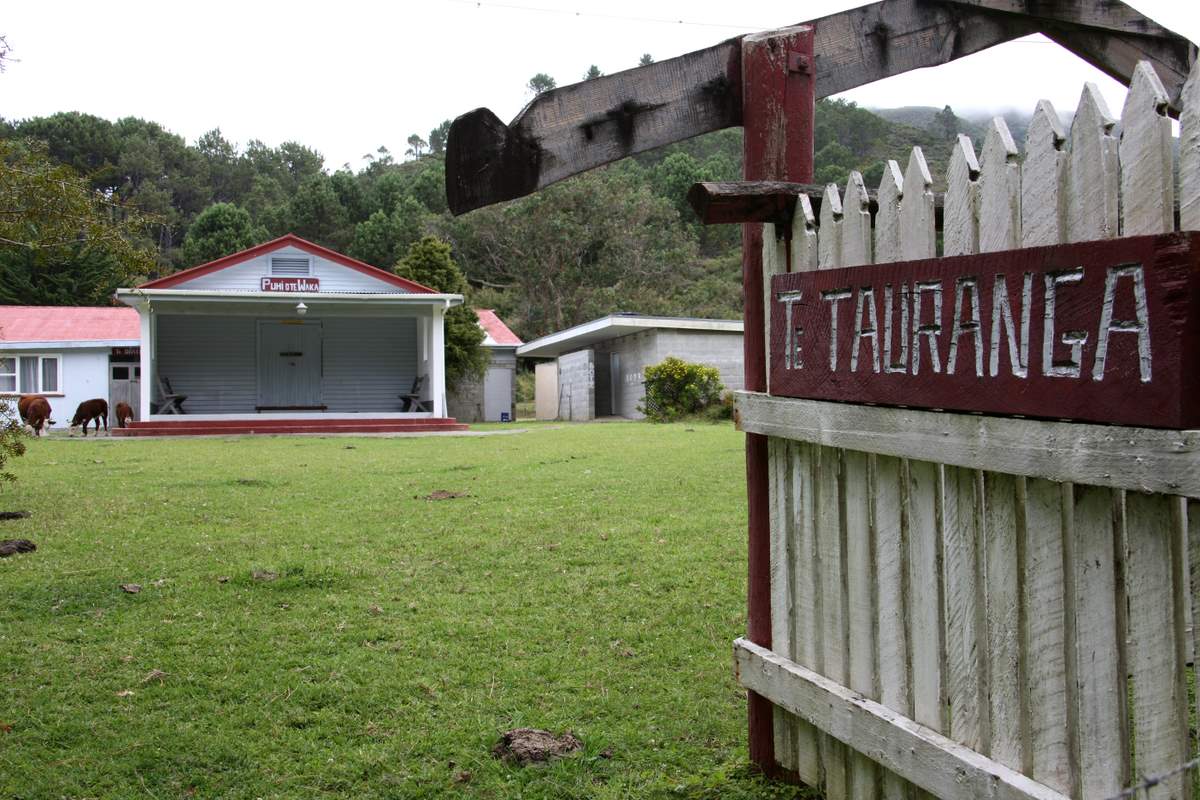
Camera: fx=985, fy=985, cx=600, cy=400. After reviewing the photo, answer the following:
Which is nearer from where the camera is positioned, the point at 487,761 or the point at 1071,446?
the point at 1071,446

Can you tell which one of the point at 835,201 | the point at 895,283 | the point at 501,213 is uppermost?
the point at 501,213

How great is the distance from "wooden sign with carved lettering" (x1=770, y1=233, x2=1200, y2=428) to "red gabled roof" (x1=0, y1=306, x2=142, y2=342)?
30.6 m

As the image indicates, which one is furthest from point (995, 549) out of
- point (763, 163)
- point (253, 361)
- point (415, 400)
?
point (253, 361)

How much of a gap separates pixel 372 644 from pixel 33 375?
29.8m

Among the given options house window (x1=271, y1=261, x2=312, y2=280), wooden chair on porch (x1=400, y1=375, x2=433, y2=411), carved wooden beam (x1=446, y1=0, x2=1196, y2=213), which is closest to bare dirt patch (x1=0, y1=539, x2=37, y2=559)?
carved wooden beam (x1=446, y1=0, x2=1196, y2=213)

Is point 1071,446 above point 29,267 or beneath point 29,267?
beneath

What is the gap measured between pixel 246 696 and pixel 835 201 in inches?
125

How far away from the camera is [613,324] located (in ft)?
91.1

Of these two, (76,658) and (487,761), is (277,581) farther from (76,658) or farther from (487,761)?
(487,761)

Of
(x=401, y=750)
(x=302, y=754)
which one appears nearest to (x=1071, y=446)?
Answer: (x=401, y=750)

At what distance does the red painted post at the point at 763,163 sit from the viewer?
10.7ft

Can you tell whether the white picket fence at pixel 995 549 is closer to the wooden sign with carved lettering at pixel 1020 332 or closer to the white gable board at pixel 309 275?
the wooden sign with carved lettering at pixel 1020 332

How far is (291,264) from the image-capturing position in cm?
2384

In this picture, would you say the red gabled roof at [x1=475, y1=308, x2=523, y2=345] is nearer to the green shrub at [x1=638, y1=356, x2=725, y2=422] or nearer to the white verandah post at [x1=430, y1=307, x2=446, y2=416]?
the white verandah post at [x1=430, y1=307, x2=446, y2=416]
